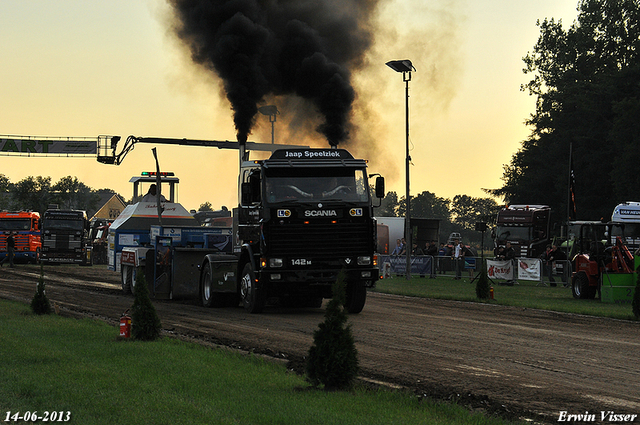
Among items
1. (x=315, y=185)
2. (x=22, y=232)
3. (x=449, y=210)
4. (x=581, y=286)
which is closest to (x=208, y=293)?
(x=315, y=185)

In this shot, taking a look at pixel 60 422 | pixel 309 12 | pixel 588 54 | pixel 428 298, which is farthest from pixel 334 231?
pixel 588 54

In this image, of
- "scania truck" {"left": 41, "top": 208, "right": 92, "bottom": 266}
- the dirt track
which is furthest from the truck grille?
"scania truck" {"left": 41, "top": 208, "right": 92, "bottom": 266}

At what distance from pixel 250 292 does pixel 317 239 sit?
2.34 metres

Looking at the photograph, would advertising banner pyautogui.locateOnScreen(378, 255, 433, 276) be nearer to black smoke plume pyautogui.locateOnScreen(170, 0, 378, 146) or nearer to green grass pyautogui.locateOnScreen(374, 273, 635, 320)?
green grass pyautogui.locateOnScreen(374, 273, 635, 320)

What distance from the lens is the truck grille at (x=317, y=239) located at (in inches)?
654

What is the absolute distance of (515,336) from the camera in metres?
14.0

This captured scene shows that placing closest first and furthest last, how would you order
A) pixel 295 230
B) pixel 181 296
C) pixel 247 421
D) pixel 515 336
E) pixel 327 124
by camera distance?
pixel 247 421
pixel 515 336
pixel 295 230
pixel 181 296
pixel 327 124

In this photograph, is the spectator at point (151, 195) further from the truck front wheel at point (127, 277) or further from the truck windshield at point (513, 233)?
the truck windshield at point (513, 233)

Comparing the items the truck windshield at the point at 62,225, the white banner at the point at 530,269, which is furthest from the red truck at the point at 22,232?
the white banner at the point at 530,269

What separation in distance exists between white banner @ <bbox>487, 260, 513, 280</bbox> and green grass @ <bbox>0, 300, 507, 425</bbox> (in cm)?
2324

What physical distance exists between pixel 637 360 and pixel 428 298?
13.1 metres

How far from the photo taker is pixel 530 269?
32.3 m

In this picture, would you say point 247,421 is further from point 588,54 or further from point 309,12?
point 588,54

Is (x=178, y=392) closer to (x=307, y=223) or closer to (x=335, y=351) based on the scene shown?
(x=335, y=351)
